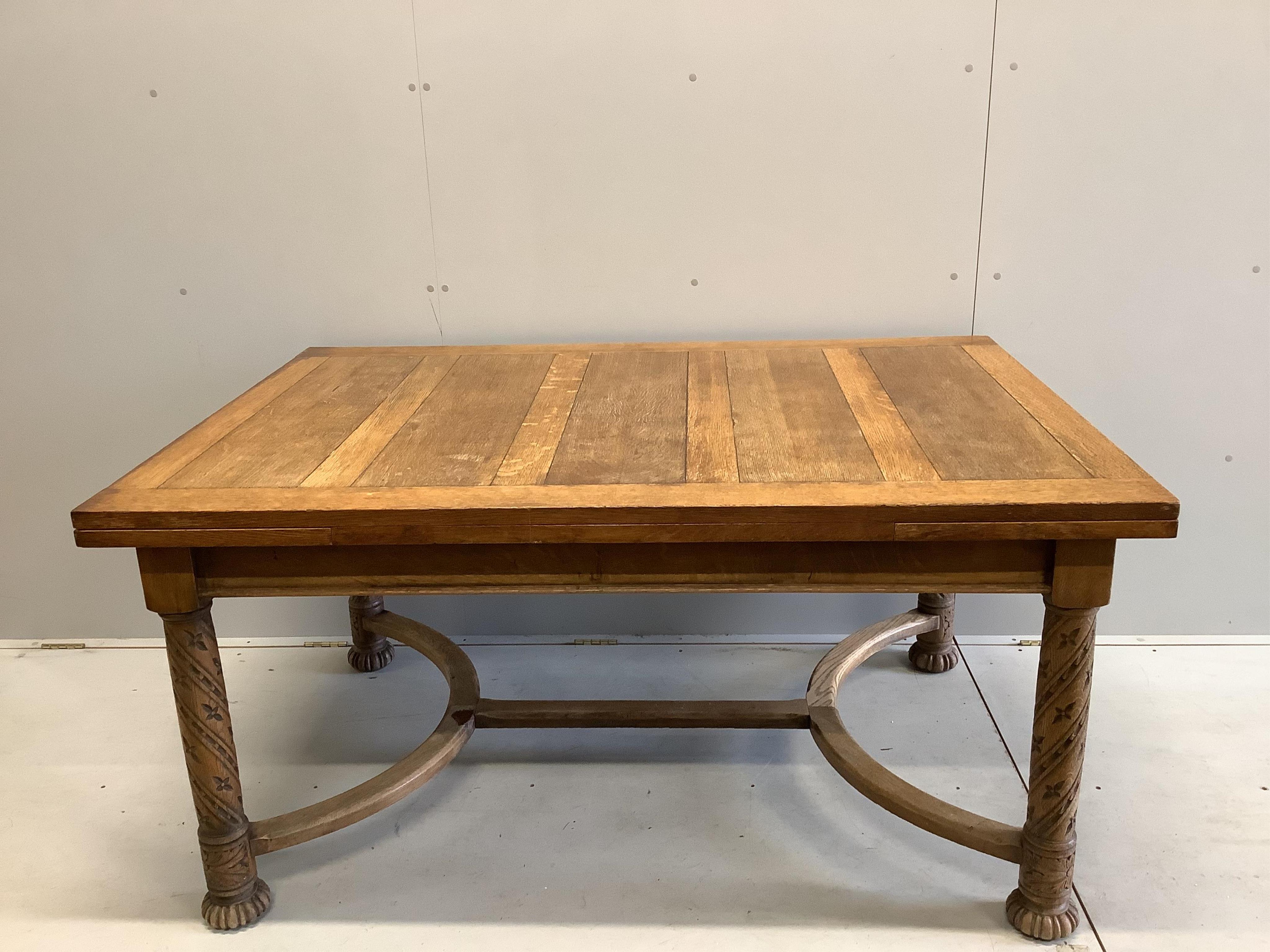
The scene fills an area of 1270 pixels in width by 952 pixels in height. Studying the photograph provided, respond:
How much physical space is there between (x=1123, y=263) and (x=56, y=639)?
2.67 m

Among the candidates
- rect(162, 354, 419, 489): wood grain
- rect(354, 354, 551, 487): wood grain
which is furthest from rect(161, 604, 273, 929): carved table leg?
rect(354, 354, 551, 487): wood grain

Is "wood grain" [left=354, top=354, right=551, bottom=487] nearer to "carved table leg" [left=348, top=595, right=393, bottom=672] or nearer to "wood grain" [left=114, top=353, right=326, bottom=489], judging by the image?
"wood grain" [left=114, top=353, right=326, bottom=489]

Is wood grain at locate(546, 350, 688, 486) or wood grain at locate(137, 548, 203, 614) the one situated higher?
wood grain at locate(546, 350, 688, 486)

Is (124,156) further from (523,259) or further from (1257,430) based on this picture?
(1257,430)

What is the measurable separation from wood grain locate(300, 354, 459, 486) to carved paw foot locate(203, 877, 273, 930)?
0.73 m

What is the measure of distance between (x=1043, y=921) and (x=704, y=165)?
1.56m

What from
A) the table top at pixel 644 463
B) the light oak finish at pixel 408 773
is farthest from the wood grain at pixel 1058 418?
the light oak finish at pixel 408 773

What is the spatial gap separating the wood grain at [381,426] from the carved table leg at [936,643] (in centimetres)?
115

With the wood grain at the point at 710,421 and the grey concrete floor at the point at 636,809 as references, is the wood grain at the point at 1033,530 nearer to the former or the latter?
the wood grain at the point at 710,421

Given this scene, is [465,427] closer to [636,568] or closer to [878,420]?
[636,568]

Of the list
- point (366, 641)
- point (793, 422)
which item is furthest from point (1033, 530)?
point (366, 641)

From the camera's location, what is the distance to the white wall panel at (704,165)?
2195 millimetres

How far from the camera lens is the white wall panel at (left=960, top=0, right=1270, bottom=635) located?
217cm

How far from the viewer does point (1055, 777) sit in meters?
1.63
